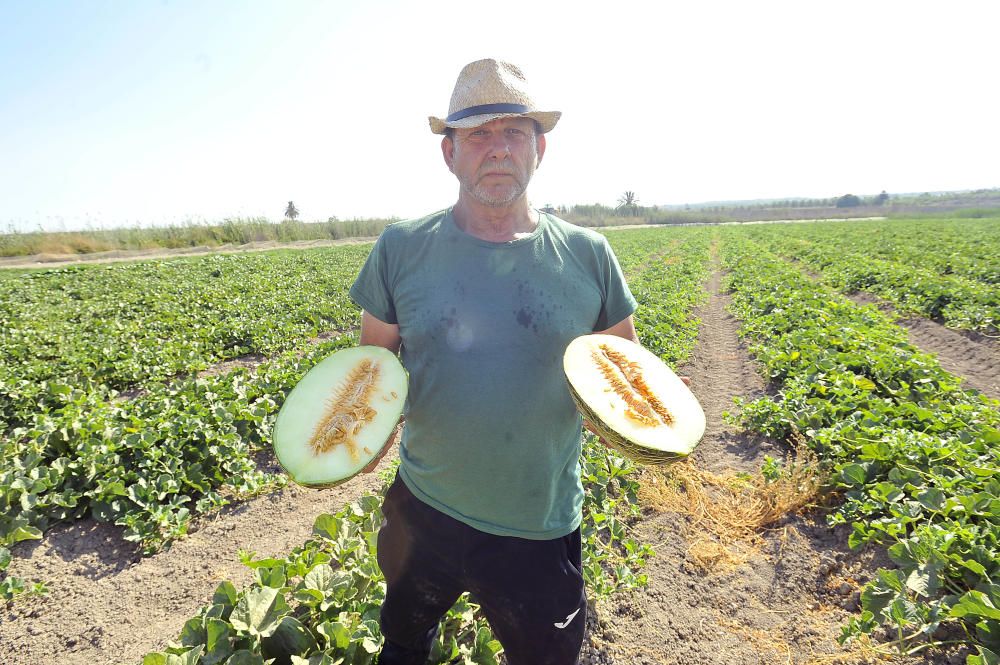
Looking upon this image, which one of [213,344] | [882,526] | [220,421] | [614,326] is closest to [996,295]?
[882,526]

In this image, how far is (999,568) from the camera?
8.68 feet

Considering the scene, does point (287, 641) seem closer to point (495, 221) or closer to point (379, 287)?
point (379, 287)

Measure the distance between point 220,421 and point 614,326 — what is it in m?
4.44

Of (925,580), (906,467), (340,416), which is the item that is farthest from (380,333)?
(906,467)

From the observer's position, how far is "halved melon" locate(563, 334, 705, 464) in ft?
5.45

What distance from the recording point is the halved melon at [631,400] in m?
1.66

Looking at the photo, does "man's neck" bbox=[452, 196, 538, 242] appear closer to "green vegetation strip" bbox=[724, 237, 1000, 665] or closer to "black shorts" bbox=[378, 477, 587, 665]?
"black shorts" bbox=[378, 477, 587, 665]

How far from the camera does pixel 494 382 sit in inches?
69.4

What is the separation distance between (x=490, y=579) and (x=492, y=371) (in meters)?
0.79

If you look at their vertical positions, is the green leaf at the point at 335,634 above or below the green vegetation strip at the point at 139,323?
below

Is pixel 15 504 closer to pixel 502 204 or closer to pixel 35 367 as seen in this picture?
pixel 35 367

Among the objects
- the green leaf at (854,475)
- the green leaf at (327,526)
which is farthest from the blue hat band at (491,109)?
the green leaf at (854,475)

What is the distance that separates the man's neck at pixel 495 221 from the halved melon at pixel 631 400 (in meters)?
0.51

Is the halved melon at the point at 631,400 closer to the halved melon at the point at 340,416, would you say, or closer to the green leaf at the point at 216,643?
the halved melon at the point at 340,416
